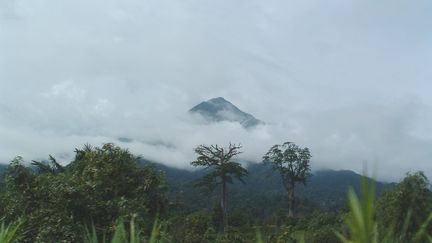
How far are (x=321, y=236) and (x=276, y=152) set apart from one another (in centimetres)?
3683

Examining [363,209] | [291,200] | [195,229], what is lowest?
[363,209]

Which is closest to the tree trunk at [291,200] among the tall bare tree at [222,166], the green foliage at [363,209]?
the tall bare tree at [222,166]

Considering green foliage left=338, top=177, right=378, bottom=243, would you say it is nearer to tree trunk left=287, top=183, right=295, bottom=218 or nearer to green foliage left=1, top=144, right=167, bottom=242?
green foliage left=1, top=144, right=167, bottom=242

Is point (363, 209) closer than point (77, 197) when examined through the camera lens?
Yes

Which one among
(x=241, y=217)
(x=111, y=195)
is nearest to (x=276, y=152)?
(x=241, y=217)

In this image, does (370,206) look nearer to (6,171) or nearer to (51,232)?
(51,232)

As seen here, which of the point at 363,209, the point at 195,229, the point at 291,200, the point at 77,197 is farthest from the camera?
the point at 291,200

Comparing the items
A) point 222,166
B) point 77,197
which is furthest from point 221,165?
point 77,197

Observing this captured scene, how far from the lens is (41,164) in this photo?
28.2m

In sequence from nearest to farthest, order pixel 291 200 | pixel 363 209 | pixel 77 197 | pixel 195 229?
pixel 363 209 < pixel 77 197 < pixel 195 229 < pixel 291 200

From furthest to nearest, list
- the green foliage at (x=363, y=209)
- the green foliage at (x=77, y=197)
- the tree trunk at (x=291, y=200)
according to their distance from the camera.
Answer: the tree trunk at (x=291, y=200) → the green foliage at (x=77, y=197) → the green foliage at (x=363, y=209)

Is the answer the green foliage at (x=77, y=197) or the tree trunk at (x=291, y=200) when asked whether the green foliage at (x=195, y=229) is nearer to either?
the tree trunk at (x=291, y=200)

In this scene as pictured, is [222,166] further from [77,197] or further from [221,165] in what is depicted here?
[77,197]

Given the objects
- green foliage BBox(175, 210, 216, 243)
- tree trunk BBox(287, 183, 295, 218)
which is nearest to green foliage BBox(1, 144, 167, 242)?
green foliage BBox(175, 210, 216, 243)
